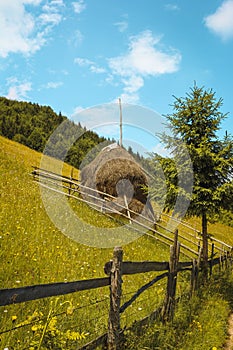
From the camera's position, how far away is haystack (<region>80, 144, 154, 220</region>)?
65.2 ft

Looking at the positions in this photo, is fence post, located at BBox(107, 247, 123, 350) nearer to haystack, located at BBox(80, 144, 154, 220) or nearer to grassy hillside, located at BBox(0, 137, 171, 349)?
grassy hillside, located at BBox(0, 137, 171, 349)

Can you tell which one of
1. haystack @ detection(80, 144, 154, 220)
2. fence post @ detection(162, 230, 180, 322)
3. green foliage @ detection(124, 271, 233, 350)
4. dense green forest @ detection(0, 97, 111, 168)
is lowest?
green foliage @ detection(124, 271, 233, 350)

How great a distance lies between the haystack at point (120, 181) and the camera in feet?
65.2

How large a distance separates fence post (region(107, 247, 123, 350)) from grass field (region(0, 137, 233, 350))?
40 centimetres

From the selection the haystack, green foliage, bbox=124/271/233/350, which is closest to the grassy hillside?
green foliage, bbox=124/271/233/350

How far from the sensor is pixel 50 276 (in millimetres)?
7289

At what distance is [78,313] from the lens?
5668 millimetres

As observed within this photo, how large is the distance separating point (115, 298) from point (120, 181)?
15810mm

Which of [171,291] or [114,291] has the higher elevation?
[114,291]

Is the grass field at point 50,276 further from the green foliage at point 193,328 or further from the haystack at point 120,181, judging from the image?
the haystack at point 120,181

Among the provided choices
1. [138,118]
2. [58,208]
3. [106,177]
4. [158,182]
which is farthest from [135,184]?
[158,182]

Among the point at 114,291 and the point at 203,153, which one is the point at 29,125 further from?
the point at 114,291

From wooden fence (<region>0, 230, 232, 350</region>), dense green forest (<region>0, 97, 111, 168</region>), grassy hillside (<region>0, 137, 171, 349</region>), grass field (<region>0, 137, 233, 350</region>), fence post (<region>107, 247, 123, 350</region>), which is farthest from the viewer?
dense green forest (<region>0, 97, 111, 168</region>)

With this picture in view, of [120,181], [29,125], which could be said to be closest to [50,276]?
[120,181]
